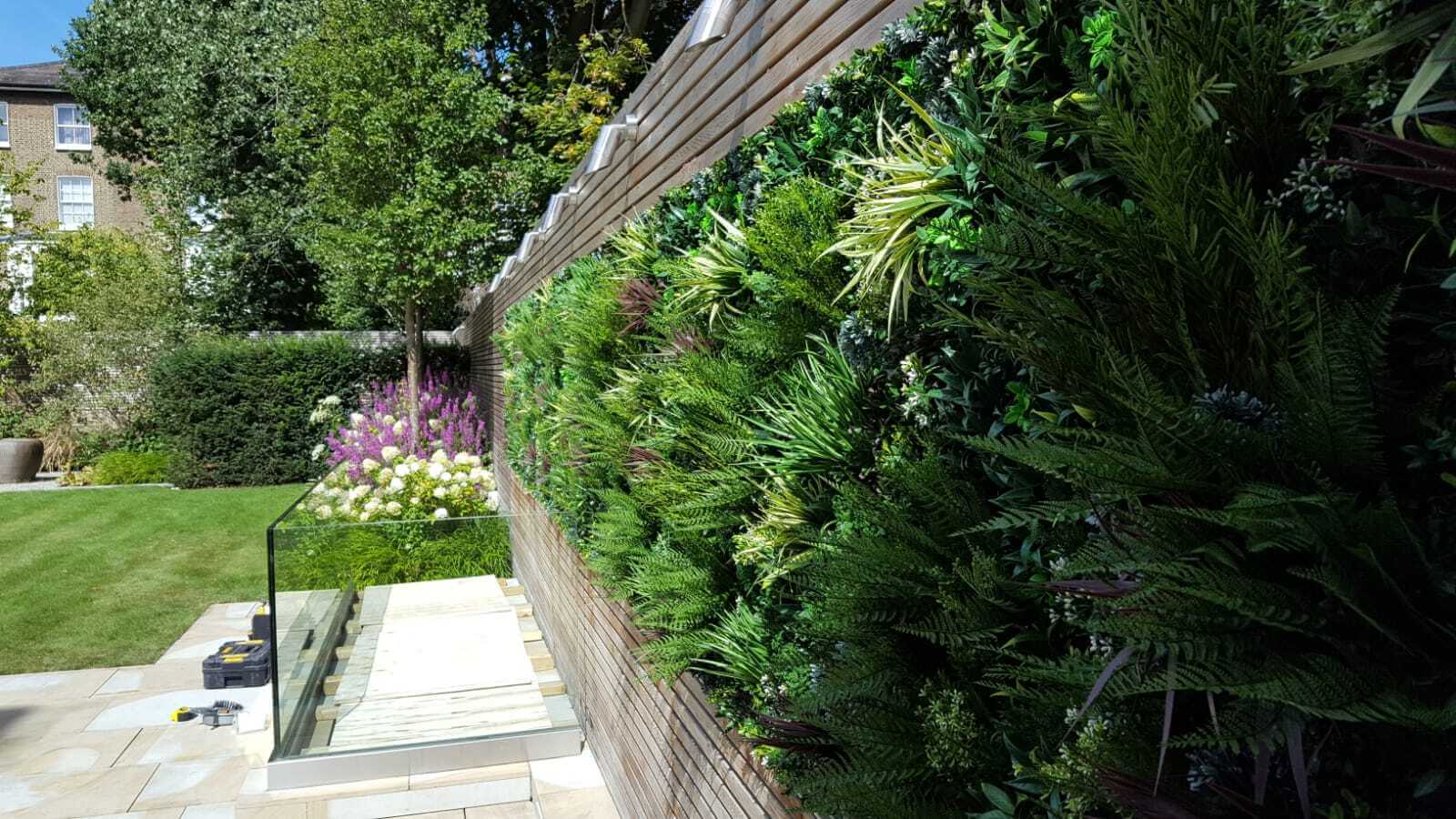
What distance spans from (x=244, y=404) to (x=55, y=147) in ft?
81.8

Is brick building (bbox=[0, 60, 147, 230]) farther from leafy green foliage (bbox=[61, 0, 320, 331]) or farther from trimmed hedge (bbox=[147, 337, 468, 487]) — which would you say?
trimmed hedge (bbox=[147, 337, 468, 487])

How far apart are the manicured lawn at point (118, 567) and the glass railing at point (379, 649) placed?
3817 millimetres

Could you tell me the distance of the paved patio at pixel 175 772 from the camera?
4789 mm

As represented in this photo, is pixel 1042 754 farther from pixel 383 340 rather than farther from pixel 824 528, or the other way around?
pixel 383 340

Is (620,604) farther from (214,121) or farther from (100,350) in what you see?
(214,121)

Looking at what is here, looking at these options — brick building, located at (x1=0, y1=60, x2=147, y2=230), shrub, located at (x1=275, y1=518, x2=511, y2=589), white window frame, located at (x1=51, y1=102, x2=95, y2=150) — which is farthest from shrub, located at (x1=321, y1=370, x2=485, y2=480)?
white window frame, located at (x1=51, y1=102, x2=95, y2=150)

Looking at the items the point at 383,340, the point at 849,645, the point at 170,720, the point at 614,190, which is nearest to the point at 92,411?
the point at 383,340

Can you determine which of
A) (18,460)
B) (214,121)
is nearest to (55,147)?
(214,121)

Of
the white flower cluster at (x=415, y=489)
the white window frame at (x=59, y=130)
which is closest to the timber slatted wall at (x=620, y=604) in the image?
the white flower cluster at (x=415, y=489)

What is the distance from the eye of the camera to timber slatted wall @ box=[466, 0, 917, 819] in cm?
235

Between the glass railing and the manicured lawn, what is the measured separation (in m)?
3.82

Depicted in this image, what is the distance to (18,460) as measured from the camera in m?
17.2

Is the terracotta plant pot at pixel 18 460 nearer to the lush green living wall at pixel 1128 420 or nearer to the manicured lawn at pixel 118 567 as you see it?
the manicured lawn at pixel 118 567

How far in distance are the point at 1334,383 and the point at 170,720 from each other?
731 centimetres
